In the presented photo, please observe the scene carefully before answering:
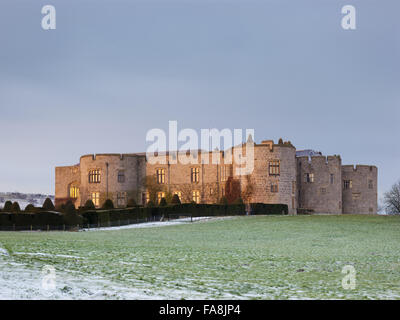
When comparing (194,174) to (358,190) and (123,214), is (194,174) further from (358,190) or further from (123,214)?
(358,190)

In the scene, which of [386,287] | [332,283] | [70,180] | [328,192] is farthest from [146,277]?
[70,180]

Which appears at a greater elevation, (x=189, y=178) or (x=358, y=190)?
(x=189, y=178)

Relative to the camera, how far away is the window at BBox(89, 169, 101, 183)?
63031mm

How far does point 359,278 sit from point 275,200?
41.6 meters

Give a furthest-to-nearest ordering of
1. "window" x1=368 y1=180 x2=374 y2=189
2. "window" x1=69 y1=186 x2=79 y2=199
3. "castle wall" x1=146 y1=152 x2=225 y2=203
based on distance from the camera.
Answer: "window" x1=69 y1=186 x2=79 y2=199 < "window" x1=368 y1=180 x2=374 y2=189 < "castle wall" x1=146 y1=152 x2=225 y2=203

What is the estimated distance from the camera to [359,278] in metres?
12.4

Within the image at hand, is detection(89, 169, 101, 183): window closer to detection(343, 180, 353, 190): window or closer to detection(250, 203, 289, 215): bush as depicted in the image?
detection(250, 203, 289, 215): bush

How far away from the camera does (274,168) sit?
54125 millimetres

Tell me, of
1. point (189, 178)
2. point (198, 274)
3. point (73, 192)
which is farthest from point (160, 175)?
point (198, 274)

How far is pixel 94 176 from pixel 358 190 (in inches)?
1157

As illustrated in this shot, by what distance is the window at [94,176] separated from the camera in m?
63.0

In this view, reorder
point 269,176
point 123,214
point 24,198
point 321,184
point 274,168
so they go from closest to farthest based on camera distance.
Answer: point 123,214, point 269,176, point 274,168, point 321,184, point 24,198

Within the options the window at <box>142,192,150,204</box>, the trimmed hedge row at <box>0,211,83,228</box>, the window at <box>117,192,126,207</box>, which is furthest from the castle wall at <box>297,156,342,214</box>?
the trimmed hedge row at <box>0,211,83,228</box>
